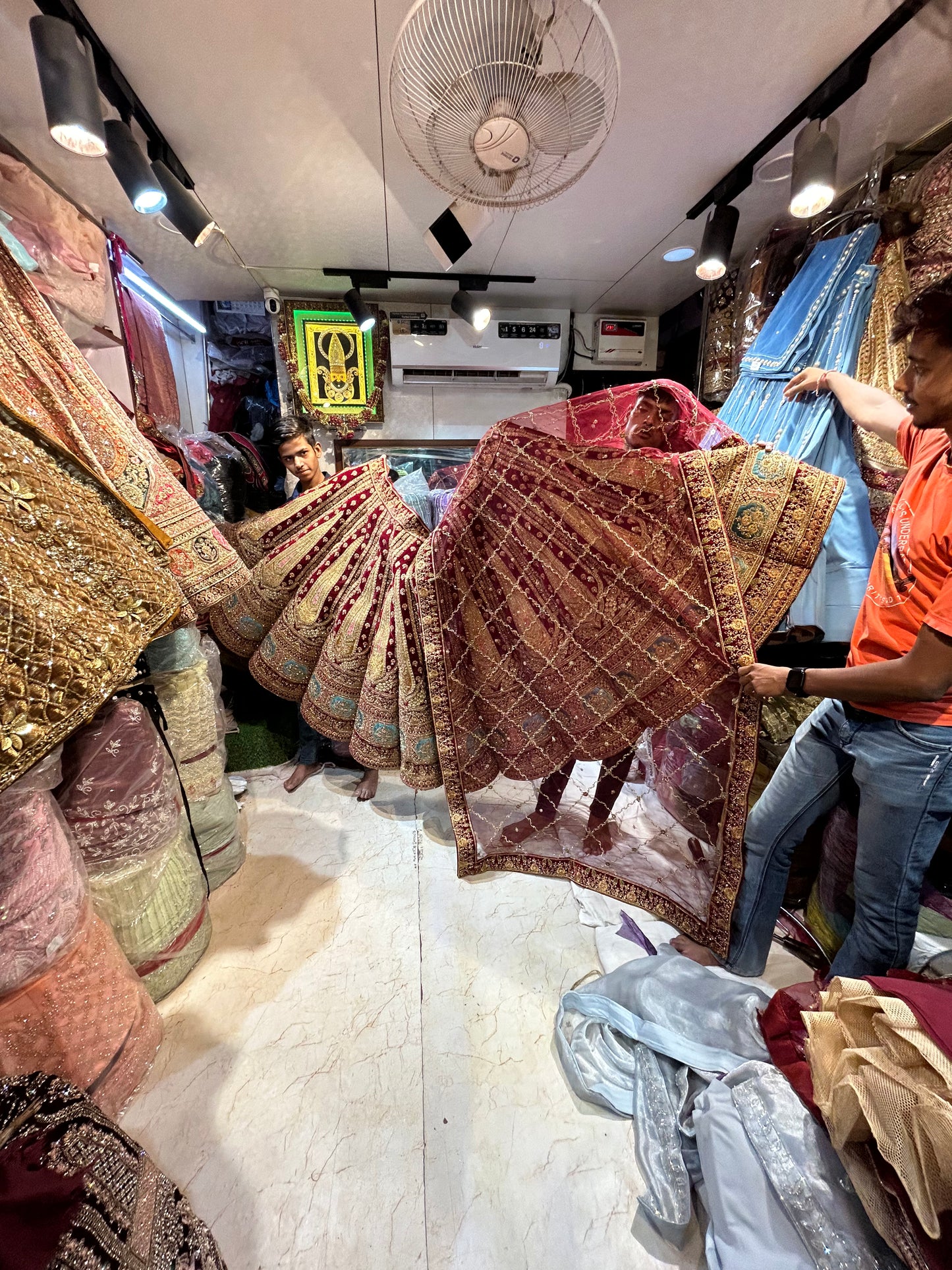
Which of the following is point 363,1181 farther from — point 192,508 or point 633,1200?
point 192,508

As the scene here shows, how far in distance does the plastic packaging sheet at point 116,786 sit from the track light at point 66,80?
1.48 m

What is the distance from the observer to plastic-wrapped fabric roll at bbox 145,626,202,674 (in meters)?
1.32

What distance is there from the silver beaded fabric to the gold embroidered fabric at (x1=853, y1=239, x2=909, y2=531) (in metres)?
2.33

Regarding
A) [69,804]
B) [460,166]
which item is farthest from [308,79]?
[69,804]

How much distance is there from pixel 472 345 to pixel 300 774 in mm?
2838

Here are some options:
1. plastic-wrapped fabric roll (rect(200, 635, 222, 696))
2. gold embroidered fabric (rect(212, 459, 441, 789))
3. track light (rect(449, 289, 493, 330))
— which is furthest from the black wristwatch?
track light (rect(449, 289, 493, 330))

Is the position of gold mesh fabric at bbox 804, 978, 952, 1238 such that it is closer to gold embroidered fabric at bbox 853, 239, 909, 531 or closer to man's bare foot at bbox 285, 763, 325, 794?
gold embroidered fabric at bbox 853, 239, 909, 531

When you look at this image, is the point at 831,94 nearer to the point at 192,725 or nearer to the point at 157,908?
the point at 192,725

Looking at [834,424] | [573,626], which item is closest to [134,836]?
[573,626]

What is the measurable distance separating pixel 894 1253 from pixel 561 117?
2.38 metres

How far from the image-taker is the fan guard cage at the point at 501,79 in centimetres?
102

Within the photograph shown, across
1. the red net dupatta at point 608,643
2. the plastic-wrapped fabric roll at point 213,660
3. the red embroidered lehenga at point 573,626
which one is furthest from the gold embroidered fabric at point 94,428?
the red net dupatta at point 608,643

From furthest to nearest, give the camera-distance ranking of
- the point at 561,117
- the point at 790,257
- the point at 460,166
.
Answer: the point at 790,257 → the point at 460,166 → the point at 561,117

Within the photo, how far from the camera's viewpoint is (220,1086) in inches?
41.5
